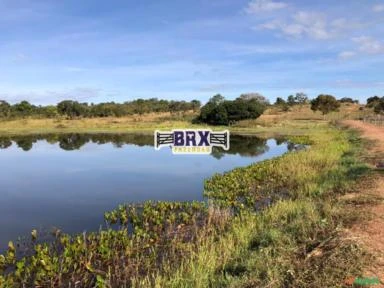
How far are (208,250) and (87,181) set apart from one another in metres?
14.0

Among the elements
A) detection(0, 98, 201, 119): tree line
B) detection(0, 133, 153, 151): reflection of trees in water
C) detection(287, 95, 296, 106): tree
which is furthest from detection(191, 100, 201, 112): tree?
detection(0, 133, 153, 151): reflection of trees in water

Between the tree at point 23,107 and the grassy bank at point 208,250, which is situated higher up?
the tree at point 23,107

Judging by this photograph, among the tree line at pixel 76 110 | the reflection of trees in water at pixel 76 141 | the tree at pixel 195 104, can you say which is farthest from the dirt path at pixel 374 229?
the tree at pixel 195 104

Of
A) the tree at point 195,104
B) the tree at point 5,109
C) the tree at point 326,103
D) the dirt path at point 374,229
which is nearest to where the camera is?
the dirt path at point 374,229

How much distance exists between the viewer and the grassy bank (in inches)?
284

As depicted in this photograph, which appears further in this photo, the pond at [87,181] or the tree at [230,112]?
the tree at [230,112]

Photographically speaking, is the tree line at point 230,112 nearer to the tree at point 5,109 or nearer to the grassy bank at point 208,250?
the tree at point 5,109

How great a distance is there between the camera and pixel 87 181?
22.5 m

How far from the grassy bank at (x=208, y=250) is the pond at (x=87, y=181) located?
180 centimetres

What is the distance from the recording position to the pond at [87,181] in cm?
1467

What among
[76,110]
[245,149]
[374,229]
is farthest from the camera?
[76,110]

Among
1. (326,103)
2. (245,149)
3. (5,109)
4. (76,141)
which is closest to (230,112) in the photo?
(326,103)

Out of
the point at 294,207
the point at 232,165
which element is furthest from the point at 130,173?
the point at 294,207

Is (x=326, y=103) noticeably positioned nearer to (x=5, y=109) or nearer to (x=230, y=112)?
(x=230, y=112)
